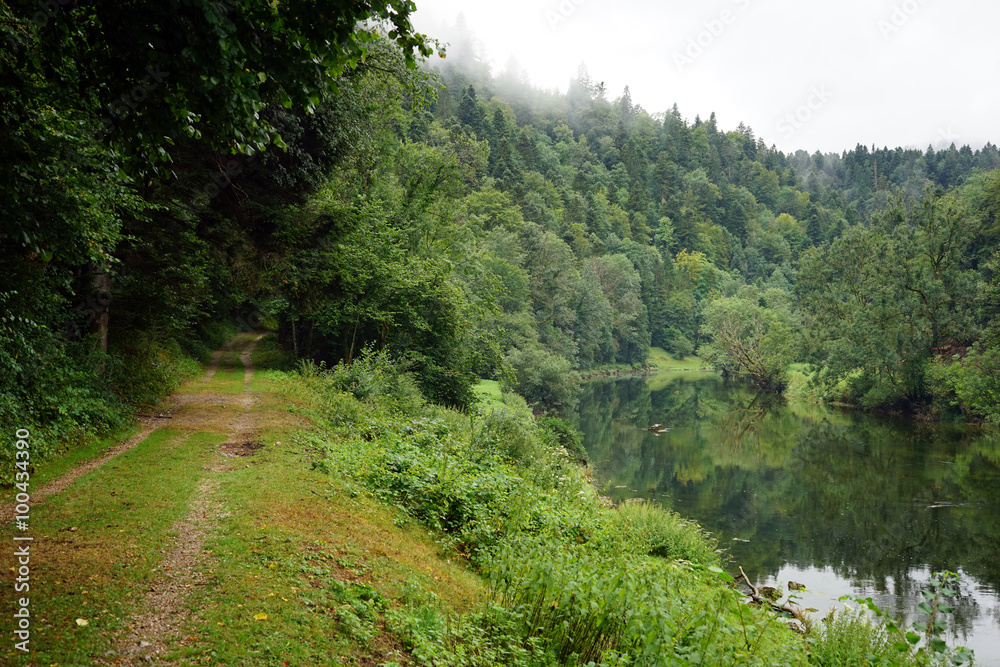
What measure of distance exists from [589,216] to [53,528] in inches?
4025

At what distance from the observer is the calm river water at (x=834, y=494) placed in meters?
15.2

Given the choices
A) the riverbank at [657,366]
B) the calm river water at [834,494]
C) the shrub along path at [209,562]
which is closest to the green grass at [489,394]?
the calm river water at [834,494]

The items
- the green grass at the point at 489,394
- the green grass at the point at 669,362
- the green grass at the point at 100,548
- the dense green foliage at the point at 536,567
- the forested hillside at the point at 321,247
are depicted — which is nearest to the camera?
the green grass at the point at 100,548

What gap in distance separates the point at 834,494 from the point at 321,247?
21339 mm

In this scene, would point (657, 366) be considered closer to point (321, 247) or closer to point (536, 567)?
point (321, 247)

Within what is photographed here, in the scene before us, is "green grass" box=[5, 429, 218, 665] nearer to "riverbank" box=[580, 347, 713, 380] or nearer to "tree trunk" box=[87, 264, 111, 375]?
"tree trunk" box=[87, 264, 111, 375]

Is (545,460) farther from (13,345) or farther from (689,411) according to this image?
(689,411)

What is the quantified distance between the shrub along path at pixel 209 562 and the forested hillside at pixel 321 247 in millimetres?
2747

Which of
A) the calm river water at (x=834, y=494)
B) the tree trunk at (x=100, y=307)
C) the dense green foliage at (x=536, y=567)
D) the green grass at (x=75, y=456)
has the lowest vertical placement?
the calm river water at (x=834, y=494)

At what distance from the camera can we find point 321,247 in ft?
65.1

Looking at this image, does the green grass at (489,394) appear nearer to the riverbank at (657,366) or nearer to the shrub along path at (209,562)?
the shrub along path at (209,562)

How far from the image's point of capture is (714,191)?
138750 mm

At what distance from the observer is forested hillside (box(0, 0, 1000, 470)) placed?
16.0 feet

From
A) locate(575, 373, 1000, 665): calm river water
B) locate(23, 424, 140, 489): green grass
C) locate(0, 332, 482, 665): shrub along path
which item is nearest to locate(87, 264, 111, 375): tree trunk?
locate(23, 424, 140, 489): green grass
